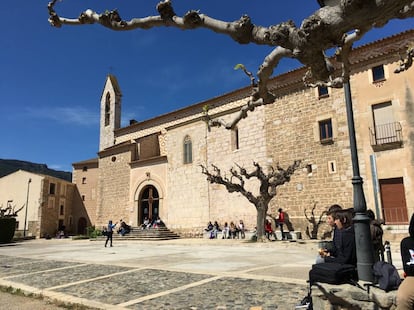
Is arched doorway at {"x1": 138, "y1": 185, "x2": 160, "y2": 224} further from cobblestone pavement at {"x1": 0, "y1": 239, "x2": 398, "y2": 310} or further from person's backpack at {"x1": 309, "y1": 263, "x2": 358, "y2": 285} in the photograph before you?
person's backpack at {"x1": 309, "y1": 263, "x2": 358, "y2": 285}

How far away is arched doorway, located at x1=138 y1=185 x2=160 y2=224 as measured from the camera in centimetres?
2548

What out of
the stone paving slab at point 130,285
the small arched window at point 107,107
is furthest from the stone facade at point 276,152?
the stone paving slab at point 130,285

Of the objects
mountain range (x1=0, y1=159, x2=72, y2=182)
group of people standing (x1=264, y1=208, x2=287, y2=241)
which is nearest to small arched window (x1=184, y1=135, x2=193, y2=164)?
group of people standing (x1=264, y1=208, x2=287, y2=241)

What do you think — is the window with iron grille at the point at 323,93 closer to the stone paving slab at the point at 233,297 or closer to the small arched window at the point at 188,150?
the small arched window at the point at 188,150

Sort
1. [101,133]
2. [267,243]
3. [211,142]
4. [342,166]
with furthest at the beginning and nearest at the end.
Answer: [101,133], [211,142], [342,166], [267,243]

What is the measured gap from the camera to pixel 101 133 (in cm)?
3186

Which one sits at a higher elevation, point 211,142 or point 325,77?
point 211,142

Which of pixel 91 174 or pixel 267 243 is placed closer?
pixel 267 243

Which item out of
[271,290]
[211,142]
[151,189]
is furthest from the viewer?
[151,189]

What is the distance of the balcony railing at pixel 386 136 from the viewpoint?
14091mm

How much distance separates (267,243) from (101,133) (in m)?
22.5

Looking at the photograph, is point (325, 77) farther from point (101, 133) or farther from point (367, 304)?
point (101, 133)

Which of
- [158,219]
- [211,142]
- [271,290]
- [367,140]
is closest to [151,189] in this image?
[158,219]

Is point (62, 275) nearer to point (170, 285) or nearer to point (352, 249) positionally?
point (170, 285)
